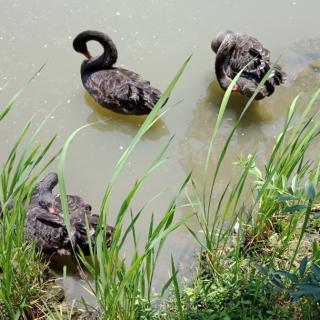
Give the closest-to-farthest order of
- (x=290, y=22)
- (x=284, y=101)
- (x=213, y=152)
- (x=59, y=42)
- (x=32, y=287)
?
(x=32, y=287) → (x=213, y=152) → (x=284, y=101) → (x=59, y=42) → (x=290, y=22)

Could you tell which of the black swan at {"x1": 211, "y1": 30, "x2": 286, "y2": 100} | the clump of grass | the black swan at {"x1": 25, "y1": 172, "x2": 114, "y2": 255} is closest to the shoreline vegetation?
the clump of grass

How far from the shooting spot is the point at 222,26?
572cm

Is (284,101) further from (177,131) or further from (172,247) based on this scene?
(172,247)

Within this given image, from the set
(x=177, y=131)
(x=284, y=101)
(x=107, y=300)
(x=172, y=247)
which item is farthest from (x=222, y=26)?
(x=107, y=300)

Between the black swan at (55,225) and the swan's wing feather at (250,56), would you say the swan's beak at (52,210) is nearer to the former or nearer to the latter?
the black swan at (55,225)

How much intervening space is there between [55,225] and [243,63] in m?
2.31

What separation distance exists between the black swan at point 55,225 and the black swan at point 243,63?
5.77ft

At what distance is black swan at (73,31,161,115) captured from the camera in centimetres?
462

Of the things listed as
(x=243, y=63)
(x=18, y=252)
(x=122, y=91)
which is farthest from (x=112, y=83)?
(x=18, y=252)

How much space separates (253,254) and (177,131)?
1582 millimetres

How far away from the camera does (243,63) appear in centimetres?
506

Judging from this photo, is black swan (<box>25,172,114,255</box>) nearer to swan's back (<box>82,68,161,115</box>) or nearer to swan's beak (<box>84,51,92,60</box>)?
swan's back (<box>82,68,161,115</box>)

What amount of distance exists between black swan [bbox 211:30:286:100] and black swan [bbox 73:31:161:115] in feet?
2.04

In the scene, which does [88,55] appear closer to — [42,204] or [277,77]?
[277,77]
